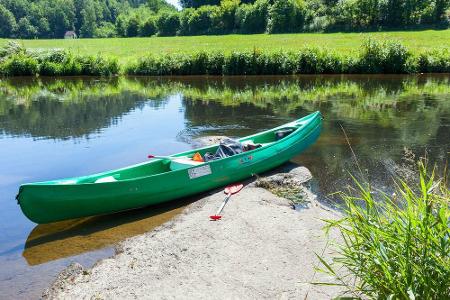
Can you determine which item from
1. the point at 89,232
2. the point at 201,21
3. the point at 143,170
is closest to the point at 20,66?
the point at 143,170

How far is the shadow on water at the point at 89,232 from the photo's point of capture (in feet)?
26.3

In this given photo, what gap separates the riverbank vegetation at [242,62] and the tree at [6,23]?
74646 mm

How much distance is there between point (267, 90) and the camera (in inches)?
1035

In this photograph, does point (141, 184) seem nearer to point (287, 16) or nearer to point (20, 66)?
point (20, 66)

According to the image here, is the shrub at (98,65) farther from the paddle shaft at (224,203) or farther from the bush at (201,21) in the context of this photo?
the bush at (201,21)

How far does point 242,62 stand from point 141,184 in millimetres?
25148

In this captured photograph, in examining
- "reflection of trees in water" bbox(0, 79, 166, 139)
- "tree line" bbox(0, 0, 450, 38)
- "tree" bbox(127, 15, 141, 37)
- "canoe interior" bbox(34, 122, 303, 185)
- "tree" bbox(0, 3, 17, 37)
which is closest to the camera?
"canoe interior" bbox(34, 122, 303, 185)

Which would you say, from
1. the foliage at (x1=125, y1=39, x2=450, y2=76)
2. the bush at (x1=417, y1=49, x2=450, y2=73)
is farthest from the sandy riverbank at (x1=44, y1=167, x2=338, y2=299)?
the bush at (x1=417, y1=49, x2=450, y2=73)

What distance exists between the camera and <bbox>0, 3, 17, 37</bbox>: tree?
10175cm

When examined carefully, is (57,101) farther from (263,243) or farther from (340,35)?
(340,35)

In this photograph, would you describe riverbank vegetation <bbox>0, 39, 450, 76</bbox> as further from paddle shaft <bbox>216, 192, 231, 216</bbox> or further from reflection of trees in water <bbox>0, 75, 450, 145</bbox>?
paddle shaft <bbox>216, 192, 231, 216</bbox>

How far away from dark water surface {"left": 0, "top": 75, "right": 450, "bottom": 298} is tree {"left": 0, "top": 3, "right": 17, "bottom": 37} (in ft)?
270

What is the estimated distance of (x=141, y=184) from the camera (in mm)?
9086

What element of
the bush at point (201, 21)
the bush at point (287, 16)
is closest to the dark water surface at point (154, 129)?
the bush at point (287, 16)
